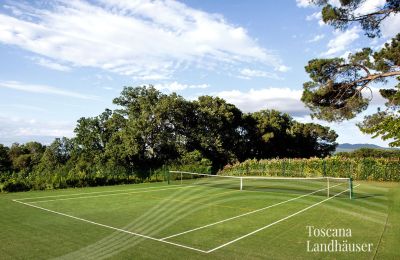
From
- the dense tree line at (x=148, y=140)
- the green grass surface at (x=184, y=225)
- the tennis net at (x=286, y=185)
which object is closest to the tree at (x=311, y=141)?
the dense tree line at (x=148, y=140)

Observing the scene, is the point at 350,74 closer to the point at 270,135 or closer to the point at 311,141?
the point at 270,135

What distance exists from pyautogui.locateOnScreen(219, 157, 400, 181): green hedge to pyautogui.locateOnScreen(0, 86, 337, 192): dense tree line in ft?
16.4

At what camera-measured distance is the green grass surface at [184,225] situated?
885cm

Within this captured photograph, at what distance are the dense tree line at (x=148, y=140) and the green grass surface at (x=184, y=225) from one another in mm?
10761

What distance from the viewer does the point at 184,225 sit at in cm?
1204

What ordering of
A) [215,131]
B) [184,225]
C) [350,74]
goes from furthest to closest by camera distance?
1. [215,131]
2. [350,74]
3. [184,225]

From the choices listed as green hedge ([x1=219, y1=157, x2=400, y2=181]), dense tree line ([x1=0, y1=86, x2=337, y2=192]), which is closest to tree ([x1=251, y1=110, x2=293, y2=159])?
dense tree line ([x1=0, y1=86, x2=337, y2=192])

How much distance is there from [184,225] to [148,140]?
92.1ft

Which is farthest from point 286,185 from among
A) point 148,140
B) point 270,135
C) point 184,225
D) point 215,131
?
point 270,135

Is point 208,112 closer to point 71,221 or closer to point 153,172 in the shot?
point 153,172

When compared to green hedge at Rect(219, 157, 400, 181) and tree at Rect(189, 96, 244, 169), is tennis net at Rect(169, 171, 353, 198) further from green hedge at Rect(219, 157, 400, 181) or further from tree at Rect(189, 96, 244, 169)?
tree at Rect(189, 96, 244, 169)

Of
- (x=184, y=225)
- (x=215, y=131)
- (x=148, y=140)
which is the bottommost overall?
(x=184, y=225)

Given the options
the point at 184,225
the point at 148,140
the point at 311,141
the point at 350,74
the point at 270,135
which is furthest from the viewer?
the point at 311,141

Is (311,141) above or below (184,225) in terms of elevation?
above
